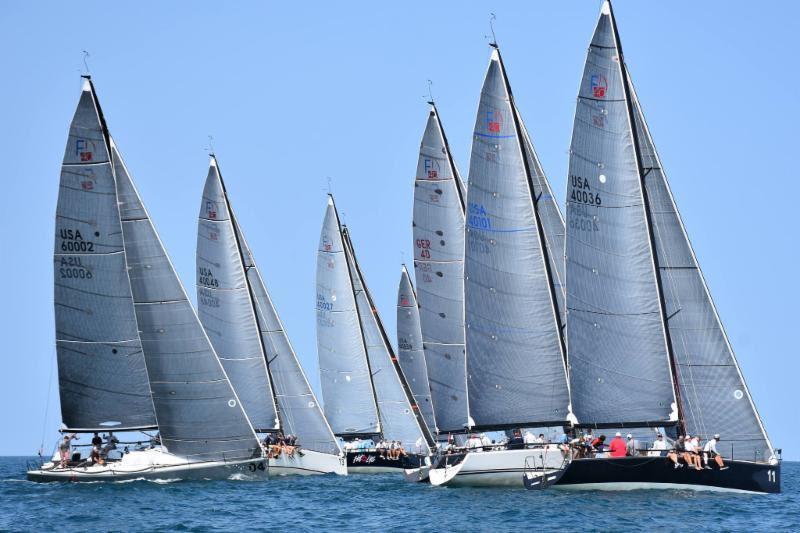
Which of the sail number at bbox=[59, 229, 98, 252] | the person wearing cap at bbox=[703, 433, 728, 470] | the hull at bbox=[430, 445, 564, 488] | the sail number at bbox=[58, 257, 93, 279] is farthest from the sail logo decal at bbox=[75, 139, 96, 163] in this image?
the person wearing cap at bbox=[703, 433, 728, 470]

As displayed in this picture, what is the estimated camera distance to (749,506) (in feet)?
107

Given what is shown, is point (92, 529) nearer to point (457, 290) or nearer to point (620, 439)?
point (620, 439)

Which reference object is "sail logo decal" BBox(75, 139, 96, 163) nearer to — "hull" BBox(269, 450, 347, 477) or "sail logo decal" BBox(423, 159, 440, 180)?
"sail logo decal" BBox(423, 159, 440, 180)

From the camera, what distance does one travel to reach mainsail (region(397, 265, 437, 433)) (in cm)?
5653

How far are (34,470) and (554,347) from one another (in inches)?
595

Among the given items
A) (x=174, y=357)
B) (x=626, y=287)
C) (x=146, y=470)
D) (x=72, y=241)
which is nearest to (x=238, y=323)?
(x=174, y=357)

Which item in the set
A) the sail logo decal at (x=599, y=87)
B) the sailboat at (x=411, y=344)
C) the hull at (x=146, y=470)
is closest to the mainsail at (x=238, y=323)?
the sailboat at (x=411, y=344)

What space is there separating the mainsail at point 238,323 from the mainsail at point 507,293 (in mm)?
12258

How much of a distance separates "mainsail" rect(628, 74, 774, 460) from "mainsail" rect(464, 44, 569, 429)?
3.82 meters

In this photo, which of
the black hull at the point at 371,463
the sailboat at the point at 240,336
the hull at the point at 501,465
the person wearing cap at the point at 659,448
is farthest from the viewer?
the black hull at the point at 371,463

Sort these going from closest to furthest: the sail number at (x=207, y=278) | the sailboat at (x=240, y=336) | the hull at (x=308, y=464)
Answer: the hull at (x=308, y=464) < the sailboat at (x=240, y=336) < the sail number at (x=207, y=278)

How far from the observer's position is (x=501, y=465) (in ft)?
121

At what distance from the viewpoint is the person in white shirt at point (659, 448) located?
33.5m

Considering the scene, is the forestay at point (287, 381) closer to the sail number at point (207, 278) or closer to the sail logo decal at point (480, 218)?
the sail number at point (207, 278)
